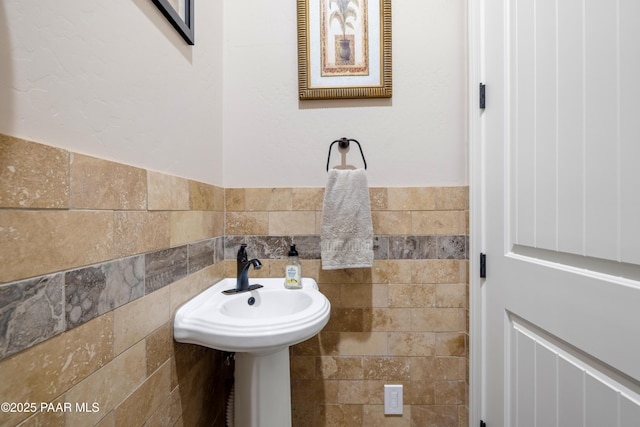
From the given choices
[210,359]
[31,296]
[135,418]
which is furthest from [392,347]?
[31,296]

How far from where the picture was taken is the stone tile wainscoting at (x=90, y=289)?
377 mm

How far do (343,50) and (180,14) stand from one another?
0.66 meters

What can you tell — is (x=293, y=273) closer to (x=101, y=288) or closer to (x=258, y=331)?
(x=258, y=331)

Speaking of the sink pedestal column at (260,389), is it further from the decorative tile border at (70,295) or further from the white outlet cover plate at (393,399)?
the white outlet cover plate at (393,399)

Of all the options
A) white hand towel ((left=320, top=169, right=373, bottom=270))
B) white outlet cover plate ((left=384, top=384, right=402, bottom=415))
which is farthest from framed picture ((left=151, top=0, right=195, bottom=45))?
white outlet cover plate ((left=384, top=384, right=402, bottom=415))

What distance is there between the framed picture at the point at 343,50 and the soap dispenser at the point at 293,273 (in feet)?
2.32

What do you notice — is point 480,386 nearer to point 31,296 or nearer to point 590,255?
point 590,255

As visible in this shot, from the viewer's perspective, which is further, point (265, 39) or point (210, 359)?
point (265, 39)

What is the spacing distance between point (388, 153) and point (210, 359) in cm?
115

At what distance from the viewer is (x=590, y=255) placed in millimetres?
610

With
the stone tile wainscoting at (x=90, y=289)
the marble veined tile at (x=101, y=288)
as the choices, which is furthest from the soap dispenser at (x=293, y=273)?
the marble veined tile at (x=101, y=288)

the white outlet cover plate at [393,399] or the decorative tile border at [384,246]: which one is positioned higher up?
the decorative tile border at [384,246]

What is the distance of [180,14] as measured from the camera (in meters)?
0.84

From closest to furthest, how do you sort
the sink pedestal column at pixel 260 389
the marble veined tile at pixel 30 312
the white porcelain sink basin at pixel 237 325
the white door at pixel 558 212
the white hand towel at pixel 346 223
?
the marble veined tile at pixel 30 312 < the white door at pixel 558 212 < the white porcelain sink basin at pixel 237 325 < the sink pedestal column at pixel 260 389 < the white hand towel at pixel 346 223
